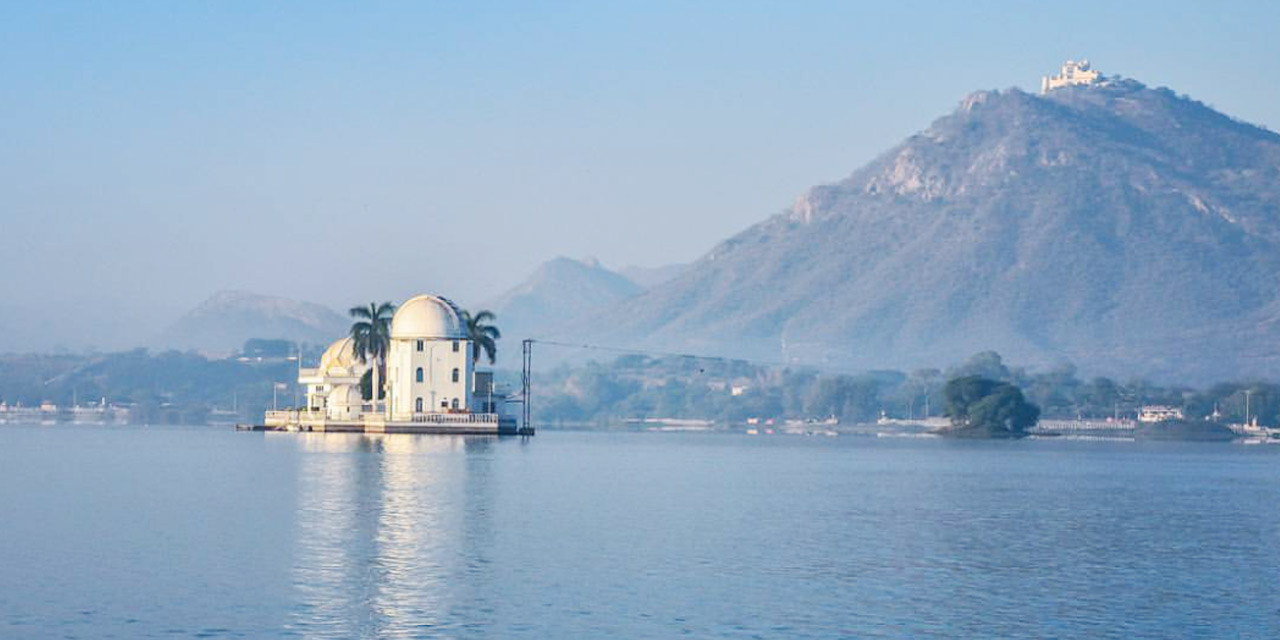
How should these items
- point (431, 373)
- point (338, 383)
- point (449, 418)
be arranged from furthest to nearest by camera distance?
point (338, 383), point (431, 373), point (449, 418)

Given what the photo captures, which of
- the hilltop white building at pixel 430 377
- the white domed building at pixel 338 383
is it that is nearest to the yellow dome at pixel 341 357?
the white domed building at pixel 338 383

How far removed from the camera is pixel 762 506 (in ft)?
220

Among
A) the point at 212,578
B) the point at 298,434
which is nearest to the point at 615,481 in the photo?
the point at 212,578

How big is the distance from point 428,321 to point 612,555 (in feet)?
327

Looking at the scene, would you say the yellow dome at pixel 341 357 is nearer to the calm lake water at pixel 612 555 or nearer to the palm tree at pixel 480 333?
the palm tree at pixel 480 333

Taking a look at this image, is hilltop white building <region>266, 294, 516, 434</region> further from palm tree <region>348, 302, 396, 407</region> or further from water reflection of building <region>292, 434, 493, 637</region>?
water reflection of building <region>292, 434, 493, 637</region>

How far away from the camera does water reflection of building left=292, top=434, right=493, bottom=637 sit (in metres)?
36.1

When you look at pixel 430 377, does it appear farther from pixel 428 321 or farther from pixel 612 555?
pixel 612 555

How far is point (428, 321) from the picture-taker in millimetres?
145500

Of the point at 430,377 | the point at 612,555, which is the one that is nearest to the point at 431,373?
the point at 430,377

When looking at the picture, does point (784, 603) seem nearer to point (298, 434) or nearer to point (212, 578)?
point (212, 578)

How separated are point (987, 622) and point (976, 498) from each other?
38606 mm

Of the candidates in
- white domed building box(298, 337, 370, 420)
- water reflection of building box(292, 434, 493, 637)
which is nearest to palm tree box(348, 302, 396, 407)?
white domed building box(298, 337, 370, 420)

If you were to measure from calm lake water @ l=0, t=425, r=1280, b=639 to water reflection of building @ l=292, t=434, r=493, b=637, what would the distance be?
0.45 ft
